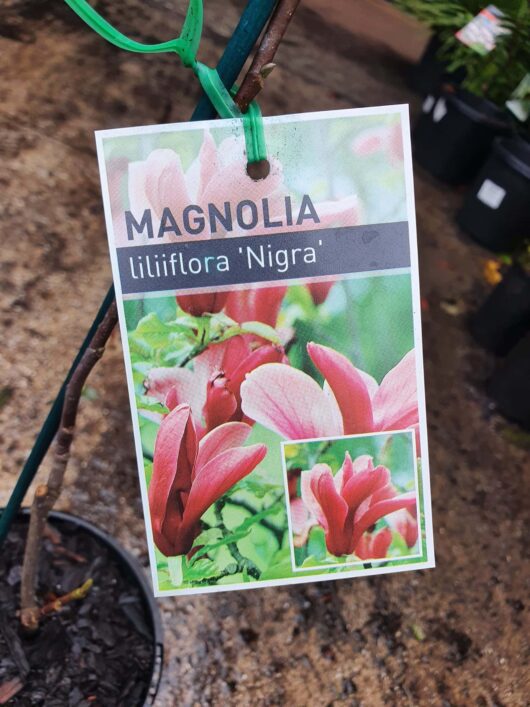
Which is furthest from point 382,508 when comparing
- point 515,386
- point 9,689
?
point 515,386

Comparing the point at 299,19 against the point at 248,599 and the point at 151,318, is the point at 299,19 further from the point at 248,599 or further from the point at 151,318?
the point at 151,318

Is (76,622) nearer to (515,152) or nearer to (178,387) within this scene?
(178,387)

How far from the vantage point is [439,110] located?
343 centimetres

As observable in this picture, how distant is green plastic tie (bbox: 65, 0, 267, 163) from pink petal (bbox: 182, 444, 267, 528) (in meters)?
0.34

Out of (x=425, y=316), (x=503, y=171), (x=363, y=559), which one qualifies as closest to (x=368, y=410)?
(x=363, y=559)

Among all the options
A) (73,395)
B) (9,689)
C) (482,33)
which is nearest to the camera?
(73,395)

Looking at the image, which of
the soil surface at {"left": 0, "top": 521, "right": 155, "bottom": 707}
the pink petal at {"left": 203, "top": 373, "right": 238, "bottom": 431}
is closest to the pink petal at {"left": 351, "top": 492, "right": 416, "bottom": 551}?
the pink petal at {"left": 203, "top": 373, "right": 238, "bottom": 431}

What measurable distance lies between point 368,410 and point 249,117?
1.17 ft

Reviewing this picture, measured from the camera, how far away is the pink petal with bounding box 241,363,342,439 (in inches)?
31.6

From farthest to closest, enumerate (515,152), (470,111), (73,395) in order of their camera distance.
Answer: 1. (470,111)
2. (515,152)
3. (73,395)

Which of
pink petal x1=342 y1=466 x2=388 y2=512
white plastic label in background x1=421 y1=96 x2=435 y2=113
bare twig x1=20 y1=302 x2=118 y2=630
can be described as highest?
white plastic label in background x1=421 y1=96 x2=435 y2=113

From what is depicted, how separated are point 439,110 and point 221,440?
10.0 ft

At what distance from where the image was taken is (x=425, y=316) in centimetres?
277

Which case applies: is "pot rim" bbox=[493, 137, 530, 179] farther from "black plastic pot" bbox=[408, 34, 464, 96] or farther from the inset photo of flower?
the inset photo of flower
